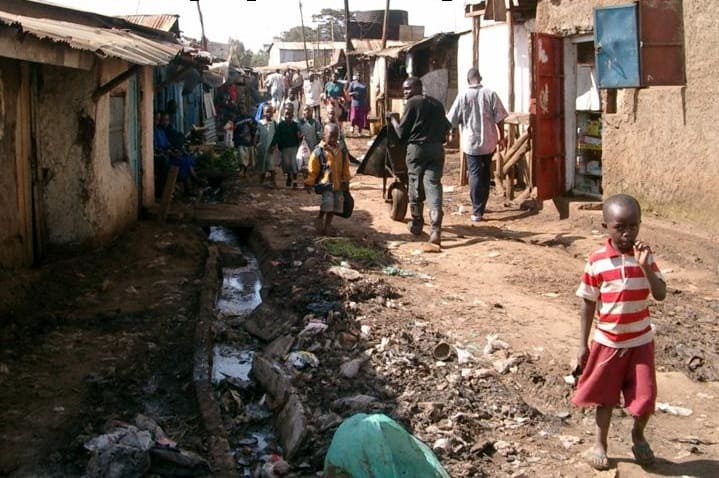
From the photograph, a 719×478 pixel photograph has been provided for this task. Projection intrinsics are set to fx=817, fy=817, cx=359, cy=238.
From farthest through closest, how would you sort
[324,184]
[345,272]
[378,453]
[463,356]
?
1. [324,184]
2. [345,272]
3. [463,356]
4. [378,453]

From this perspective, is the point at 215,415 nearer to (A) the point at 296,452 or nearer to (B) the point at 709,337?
(A) the point at 296,452

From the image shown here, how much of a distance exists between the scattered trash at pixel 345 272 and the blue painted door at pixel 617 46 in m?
4.11

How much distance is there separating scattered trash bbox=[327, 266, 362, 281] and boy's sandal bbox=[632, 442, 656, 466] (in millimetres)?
4016

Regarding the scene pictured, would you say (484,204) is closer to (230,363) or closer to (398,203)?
(398,203)

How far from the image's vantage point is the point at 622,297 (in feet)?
13.8

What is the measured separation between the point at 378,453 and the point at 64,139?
6.44 m

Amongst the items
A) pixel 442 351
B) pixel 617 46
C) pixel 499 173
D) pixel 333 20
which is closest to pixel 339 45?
pixel 333 20

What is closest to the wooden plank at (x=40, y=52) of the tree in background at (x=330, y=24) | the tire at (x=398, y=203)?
the tire at (x=398, y=203)

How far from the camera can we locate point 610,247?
425 cm

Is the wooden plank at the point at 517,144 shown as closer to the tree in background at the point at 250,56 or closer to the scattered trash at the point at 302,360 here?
the scattered trash at the point at 302,360

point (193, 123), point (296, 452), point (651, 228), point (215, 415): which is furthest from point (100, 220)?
point (193, 123)

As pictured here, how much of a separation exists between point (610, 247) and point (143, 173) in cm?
881

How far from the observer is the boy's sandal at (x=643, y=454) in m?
4.38

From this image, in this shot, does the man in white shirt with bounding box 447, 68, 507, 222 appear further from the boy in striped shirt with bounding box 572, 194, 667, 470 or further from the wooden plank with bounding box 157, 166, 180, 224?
the boy in striped shirt with bounding box 572, 194, 667, 470
